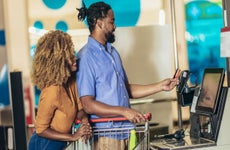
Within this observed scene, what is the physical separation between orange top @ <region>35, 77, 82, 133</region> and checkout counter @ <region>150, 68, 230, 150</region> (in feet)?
1.55

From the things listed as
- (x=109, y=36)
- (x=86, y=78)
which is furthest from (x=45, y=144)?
(x=109, y=36)

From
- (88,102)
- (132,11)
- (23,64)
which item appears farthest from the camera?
(132,11)

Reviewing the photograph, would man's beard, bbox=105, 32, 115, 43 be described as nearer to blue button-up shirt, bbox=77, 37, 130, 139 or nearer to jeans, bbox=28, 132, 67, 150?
blue button-up shirt, bbox=77, 37, 130, 139

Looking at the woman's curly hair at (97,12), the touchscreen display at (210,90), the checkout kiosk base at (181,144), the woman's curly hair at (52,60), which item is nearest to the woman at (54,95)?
the woman's curly hair at (52,60)

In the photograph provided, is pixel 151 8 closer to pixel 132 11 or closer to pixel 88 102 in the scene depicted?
pixel 132 11

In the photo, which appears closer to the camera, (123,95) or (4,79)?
(123,95)

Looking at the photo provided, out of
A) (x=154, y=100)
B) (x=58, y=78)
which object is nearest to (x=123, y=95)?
(x=58, y=78)

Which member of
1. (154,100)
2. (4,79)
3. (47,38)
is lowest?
(154,100)

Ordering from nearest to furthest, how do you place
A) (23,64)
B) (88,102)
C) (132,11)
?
(88,102)
(23,64)
(132,11)

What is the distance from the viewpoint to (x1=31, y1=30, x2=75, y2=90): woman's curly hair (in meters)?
2.28

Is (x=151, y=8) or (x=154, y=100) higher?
(x=151, y=8)

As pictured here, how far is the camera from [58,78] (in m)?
2.27

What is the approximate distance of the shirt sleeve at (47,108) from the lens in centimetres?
226

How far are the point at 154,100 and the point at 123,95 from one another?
1649 millimetres
